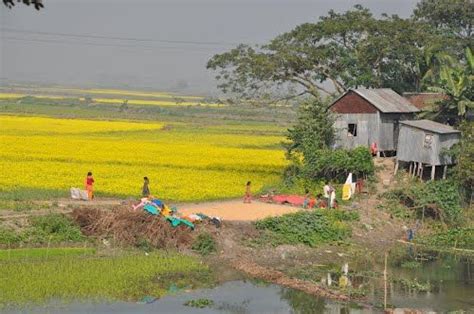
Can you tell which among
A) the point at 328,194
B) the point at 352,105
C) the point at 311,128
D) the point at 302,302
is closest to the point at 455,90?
the point at 352,105

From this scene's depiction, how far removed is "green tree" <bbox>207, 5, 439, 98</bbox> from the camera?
42.4 meters

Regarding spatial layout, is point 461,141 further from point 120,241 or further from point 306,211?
point 120,241

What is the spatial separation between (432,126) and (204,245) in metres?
13.9

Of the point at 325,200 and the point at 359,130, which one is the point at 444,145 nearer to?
the point at 359,130

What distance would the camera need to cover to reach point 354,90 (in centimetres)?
3819

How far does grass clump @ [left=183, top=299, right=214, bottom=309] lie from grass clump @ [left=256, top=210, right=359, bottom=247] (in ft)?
24.0

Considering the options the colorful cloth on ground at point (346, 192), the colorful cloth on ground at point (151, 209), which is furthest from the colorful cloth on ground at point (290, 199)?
the colorful cloth on ground at point (151, 209)

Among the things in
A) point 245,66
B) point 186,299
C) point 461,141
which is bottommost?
point 186,299

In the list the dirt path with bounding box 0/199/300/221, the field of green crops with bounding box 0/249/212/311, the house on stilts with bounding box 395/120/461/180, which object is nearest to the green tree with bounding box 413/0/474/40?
the house on stilts with bounding box 395/120/461/180

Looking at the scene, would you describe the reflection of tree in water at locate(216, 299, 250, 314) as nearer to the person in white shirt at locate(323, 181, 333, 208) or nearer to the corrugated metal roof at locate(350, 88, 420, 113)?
the person in white shirt at locate(323, 181, 333, 208)

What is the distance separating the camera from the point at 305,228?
27781 mm

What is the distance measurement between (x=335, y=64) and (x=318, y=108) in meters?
7.93

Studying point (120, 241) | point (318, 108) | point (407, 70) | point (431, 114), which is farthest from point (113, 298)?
point (407, 70)

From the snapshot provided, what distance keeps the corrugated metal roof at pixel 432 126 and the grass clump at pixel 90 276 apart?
1446 cm
